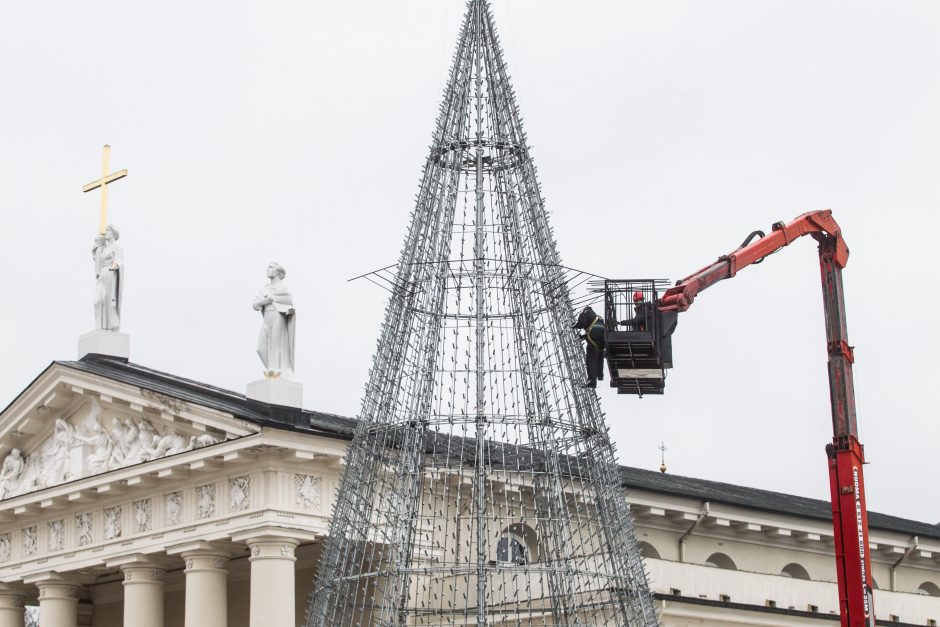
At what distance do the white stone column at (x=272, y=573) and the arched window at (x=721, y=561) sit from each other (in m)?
12.4

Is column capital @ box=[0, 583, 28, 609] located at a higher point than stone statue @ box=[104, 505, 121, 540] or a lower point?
lower

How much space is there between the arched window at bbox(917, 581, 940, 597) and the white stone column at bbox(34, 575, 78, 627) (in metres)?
22.5

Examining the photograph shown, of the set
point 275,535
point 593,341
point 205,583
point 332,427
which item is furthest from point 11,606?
point 593,341

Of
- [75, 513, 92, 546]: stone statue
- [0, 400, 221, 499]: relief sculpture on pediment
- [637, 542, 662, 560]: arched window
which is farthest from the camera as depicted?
[637, 542, 662, 560]: arched window

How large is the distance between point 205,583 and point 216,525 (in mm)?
1221

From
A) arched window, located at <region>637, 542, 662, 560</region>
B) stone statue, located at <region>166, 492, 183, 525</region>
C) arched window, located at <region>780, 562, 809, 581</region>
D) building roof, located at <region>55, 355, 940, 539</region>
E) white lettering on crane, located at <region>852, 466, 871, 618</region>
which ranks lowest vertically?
white lettering on crane, located at <region>852, 466, 871, 618</region>

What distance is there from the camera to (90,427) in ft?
131

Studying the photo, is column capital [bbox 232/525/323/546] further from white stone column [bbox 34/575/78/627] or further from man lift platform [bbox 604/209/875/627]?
man lift platform [bbox 604/209/875/627]

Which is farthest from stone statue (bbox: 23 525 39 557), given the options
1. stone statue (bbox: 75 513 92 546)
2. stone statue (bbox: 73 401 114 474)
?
stone statue (bbox: 73 401 114 474)

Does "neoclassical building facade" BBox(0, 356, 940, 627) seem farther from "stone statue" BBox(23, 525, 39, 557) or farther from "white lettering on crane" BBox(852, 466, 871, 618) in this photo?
"white lettering on crane" BBox(852, 466, 871, 618)

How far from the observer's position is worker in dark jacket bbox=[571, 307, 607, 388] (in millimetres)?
25250

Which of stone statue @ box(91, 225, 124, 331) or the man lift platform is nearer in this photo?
the man lift platform

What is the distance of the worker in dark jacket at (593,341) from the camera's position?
25.2m

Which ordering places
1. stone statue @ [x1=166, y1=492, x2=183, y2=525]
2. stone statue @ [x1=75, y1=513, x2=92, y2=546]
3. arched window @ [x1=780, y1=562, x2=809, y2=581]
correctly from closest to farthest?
stone statue @ [x1=166, y1=492, x2=183, y2=525], stone statue @ [x1=75, y1=513, x2=92, y2=546], arched window @ [x1=780, y1=562, x2=809, y2=581]
